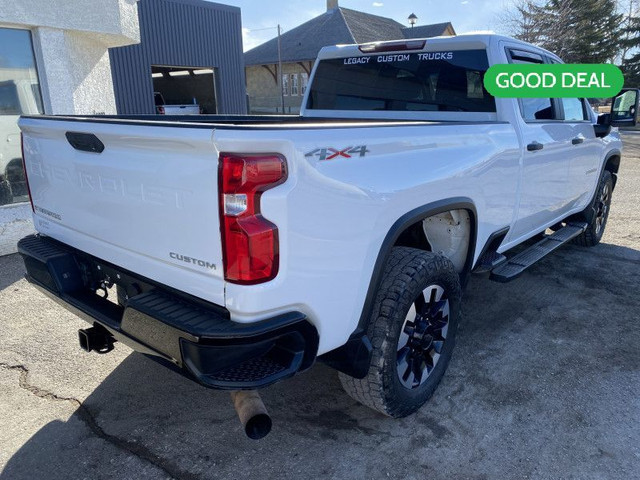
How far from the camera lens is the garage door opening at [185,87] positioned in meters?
21.9

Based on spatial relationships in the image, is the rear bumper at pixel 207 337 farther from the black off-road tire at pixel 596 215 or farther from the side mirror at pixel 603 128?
the black off-road tire at pixel 596 215

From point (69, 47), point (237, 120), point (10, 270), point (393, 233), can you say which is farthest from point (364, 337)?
point (69, 47)

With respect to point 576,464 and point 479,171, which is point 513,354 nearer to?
point 576,464

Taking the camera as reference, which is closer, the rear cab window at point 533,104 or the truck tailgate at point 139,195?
the truck tailgate at point 139,195

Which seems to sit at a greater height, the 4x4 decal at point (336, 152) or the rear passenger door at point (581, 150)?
the 4x4 decal at point (336, 152)

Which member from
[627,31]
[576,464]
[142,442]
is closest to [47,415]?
[142,442]

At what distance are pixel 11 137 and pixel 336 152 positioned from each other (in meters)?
A: 5.98

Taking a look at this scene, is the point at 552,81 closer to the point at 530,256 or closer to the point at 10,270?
the point at 530,256

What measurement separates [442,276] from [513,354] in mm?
1197

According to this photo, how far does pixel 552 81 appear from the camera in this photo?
437 centimetres

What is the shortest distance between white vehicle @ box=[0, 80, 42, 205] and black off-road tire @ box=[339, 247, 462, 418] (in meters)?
5.65

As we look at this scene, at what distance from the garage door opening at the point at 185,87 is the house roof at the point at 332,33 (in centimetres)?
1018

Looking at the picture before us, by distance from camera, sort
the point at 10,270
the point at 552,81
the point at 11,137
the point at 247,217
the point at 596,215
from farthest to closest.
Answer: the point at 11,137 → the point at 596,215 → the point at 10,270 → the point at 552,81 → the point at 247,217

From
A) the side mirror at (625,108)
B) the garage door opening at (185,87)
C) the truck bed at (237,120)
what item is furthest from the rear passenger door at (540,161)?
the garage door opening at (185,87)
